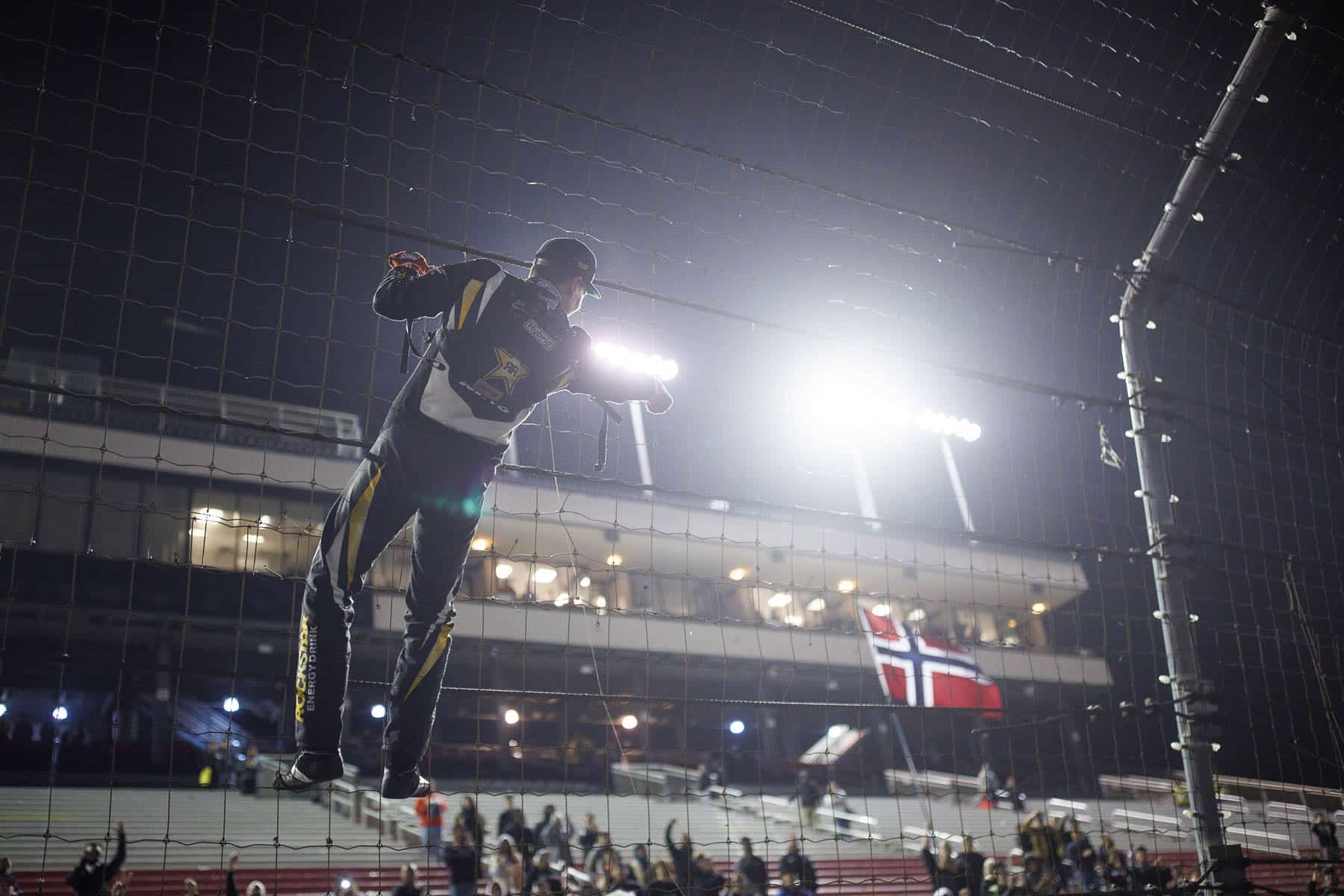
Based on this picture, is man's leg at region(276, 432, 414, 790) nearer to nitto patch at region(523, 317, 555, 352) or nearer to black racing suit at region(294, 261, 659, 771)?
black racing suit at region(294, 261, 659, 771)

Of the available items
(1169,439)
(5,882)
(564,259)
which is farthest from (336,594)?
(5,882)

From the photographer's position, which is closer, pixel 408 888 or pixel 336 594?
pixel 336 594

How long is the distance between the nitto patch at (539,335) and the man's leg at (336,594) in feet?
1.93

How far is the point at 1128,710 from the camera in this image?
17.3 feet

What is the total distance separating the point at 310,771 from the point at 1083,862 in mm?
7401

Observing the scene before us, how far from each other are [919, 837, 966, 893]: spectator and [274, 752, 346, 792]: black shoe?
584 cm

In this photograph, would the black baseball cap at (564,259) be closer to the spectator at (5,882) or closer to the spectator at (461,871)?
the spectator at (461,871)

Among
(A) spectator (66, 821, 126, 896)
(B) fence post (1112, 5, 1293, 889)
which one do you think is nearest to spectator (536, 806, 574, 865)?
(A) spectator (66, 821, 126, 896)

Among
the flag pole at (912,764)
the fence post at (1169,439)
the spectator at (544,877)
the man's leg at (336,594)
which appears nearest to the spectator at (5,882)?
the spectator at (544,877)

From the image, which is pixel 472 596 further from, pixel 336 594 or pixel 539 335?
pixel 539 335

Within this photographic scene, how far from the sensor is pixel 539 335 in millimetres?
3469

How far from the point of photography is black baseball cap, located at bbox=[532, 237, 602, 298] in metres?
3.59

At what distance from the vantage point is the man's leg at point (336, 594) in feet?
10.7

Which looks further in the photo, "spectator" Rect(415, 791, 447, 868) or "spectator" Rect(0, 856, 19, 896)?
"spectator" Rect(415, 791, 447, 868)
